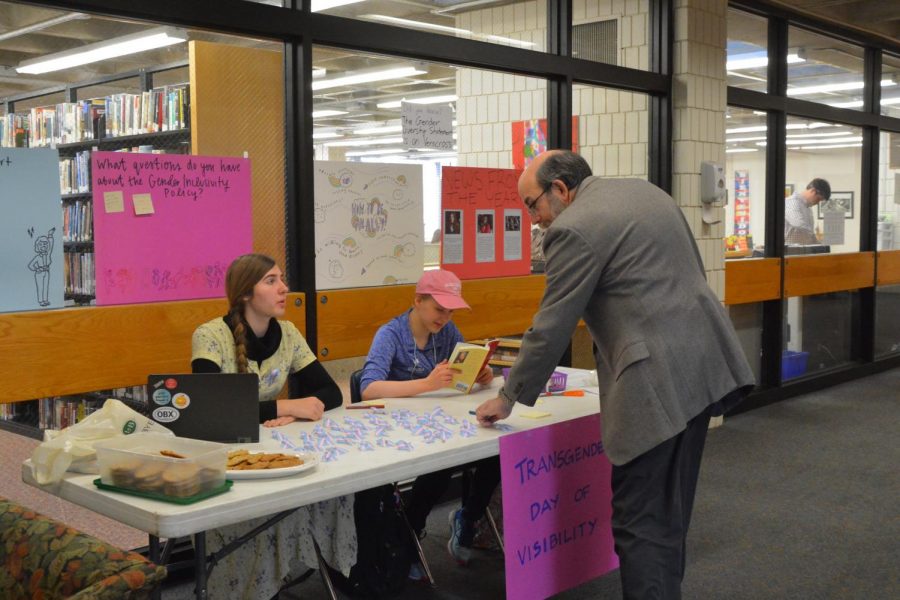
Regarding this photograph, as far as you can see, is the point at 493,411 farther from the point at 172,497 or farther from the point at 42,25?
the point at 42,25

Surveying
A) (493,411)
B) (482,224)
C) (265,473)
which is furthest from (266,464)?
(482,224)

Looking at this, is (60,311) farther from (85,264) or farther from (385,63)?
(385,63)

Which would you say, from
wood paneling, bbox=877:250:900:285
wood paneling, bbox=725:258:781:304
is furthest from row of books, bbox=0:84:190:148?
wood paneling, bbox=877:250:900:285

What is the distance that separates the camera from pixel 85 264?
11.1 ft

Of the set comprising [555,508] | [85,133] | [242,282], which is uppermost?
[85,133]

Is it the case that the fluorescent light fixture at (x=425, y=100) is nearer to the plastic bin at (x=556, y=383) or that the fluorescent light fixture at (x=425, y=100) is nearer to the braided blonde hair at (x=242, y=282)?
the braided blonde hair at (x=242, y=282)

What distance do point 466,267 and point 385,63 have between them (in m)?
1.11

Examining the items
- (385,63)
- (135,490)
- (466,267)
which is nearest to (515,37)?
(385,63)

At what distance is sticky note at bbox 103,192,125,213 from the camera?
11.2ft

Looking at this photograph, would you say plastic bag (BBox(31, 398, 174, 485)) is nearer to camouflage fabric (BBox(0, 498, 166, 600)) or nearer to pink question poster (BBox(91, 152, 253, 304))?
camouflage fabric (BBox(0, 498, 166, 600))

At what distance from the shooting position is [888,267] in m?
8.77

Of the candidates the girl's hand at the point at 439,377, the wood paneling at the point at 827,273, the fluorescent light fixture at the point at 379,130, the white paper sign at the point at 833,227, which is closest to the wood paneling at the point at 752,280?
the wood paneling at the point at 827,273

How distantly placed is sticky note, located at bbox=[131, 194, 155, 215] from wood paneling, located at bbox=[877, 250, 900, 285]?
284 inches

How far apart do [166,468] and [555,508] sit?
4.87 ft
